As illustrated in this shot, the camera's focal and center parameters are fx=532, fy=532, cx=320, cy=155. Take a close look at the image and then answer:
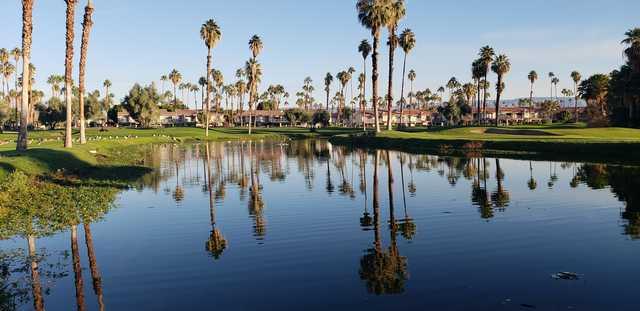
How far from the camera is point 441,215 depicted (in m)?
23.1

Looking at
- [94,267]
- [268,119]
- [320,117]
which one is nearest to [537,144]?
[94,267]

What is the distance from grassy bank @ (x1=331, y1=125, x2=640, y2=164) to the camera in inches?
1949

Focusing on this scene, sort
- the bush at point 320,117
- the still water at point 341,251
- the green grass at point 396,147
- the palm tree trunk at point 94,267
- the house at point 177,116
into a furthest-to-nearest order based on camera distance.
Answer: the house at point 177,116 → the bush at point 320,117 → the green grass at point 396,147 → the palm tree trunk at point 94,267 → the still water at point 341,251

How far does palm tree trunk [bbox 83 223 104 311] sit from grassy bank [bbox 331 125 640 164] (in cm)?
4248

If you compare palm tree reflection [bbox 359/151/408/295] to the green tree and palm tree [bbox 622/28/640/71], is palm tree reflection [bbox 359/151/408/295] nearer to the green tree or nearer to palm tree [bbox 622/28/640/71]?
palm tree [bbox 622/28/640/71]

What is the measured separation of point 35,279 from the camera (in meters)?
14.0

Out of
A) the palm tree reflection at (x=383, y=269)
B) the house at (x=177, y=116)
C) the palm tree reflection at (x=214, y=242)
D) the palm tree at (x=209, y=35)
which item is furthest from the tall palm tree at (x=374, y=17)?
the house at (x=177, y=116)

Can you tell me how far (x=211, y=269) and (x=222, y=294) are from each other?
2.27 meters

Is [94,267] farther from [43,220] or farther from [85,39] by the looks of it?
[85,39]

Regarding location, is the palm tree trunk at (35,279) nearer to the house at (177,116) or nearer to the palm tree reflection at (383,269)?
the palm tree reflection at (383,269)

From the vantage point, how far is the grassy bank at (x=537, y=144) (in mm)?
49500

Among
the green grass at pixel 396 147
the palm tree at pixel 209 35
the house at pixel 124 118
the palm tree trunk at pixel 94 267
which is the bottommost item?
the palm tree trunk at pixel 94 267

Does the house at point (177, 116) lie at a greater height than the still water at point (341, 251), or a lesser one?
greater

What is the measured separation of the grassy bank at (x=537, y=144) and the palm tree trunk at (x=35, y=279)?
44416 millimetres
